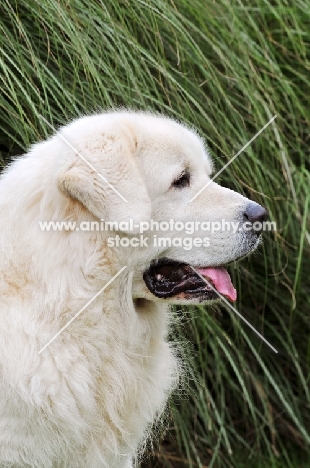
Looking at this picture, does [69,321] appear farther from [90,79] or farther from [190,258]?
[90,79]


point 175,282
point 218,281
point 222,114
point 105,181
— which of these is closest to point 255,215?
point 218,281

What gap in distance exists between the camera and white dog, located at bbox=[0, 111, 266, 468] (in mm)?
2775

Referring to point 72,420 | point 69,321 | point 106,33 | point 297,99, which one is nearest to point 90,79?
point 106,33

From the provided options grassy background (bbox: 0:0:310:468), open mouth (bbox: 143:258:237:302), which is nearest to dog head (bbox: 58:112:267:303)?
open mouth (bbox: 143:258:237:302)

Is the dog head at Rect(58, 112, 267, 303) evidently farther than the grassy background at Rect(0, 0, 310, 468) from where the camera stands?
No

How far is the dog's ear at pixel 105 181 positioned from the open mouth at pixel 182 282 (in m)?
0.31

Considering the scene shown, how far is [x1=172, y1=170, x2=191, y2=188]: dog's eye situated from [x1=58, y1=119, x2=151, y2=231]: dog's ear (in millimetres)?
228

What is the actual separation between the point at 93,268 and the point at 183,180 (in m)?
0.52

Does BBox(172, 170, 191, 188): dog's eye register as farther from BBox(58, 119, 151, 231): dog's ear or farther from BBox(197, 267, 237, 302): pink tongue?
BBox(197, 267, 237, 302): pink tongue

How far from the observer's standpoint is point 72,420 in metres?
2.88

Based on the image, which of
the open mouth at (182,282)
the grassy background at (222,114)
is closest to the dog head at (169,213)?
the open mouth at (182,282)

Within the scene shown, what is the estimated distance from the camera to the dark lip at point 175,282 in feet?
9.84

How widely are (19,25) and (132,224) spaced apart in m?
1.59

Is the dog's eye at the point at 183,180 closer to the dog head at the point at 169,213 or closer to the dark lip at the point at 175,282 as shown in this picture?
the dog head at the point at 169,213
